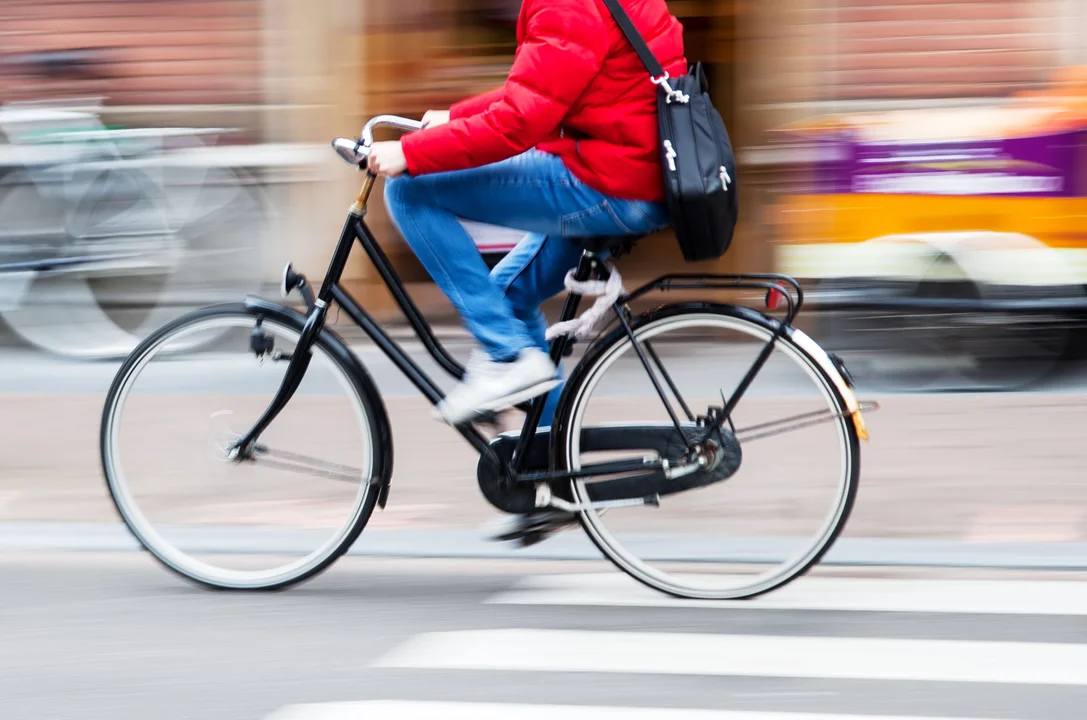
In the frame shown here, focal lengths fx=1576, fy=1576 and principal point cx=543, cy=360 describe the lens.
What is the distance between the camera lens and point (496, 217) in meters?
4.24

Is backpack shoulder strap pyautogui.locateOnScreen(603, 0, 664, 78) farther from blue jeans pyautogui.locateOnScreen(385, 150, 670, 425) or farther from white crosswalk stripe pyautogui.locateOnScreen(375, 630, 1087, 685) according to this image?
white crosswalk stripe pyautogui.locateOnScreen(375, 630, 1087, 685)

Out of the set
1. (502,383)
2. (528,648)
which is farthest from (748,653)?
(502,383)

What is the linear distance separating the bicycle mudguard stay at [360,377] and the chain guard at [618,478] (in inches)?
10.8

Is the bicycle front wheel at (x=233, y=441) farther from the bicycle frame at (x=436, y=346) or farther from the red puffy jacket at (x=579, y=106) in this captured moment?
the red puffy jacket at (x=579, y=106)

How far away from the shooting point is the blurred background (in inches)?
252

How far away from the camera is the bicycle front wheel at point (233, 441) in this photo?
4465mm

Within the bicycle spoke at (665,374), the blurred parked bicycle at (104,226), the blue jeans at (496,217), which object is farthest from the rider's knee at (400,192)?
the blurred parked bicycle at (104,226)

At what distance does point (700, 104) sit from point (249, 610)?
191 centimetres

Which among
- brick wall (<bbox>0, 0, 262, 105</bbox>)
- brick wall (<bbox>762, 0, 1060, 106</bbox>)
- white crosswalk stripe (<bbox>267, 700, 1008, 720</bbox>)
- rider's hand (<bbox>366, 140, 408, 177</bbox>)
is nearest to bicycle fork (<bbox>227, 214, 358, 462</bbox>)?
rider's hand (<bbox>366, 140, 408, 177</bbox>)

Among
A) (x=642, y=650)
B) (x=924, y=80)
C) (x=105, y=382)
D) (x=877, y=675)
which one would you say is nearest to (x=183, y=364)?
(x=642, y=650)

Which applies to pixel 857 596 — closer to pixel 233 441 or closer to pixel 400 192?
pixel 400 192

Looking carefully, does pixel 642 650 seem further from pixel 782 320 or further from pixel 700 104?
pixel 700 104

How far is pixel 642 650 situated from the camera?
408 centimetres

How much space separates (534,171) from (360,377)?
0.78 metres
